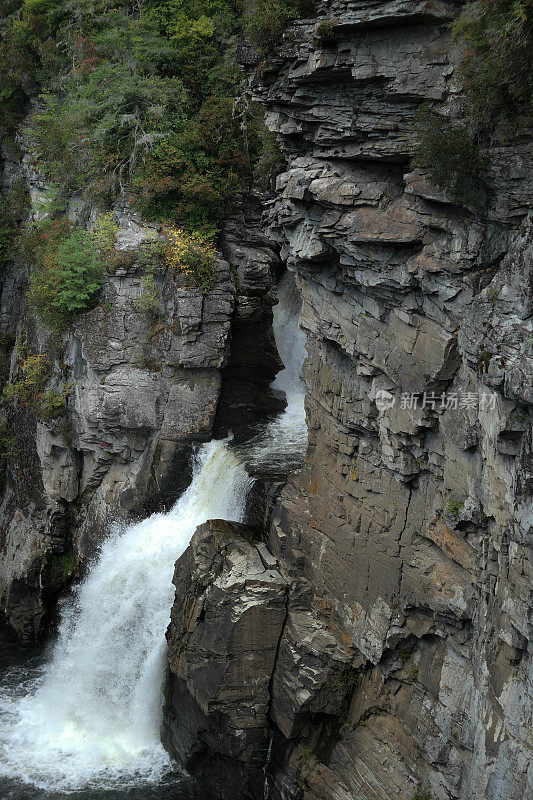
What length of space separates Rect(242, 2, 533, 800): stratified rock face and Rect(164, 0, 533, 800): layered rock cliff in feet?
0.13

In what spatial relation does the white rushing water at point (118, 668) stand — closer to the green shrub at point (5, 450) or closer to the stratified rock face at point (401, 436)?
the stratified rock face at point (401, 436)

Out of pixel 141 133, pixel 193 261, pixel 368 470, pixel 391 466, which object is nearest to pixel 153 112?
pixel 141 133

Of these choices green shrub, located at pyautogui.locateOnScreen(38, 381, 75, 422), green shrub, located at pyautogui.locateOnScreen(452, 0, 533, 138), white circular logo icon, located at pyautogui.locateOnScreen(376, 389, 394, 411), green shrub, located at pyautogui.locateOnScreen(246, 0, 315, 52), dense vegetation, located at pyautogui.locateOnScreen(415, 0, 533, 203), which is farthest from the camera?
green shrub, located at pyautogui.locateOnScreen(38, 381, 75, 422)

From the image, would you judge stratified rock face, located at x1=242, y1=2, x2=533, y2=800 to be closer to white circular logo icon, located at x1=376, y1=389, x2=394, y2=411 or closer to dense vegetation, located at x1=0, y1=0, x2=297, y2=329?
white circular logo icon, located at x1=376, y1=389, x2=394, y2=411

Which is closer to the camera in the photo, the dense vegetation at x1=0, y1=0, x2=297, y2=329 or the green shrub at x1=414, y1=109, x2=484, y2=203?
the green shrub at x1=414, y1=109, x2=484, y2=203

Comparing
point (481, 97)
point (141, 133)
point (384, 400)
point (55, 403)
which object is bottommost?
point (55, 403)

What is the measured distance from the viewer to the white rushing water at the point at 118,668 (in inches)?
678

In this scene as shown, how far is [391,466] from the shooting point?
13.8 meters

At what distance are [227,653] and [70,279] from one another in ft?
36.9

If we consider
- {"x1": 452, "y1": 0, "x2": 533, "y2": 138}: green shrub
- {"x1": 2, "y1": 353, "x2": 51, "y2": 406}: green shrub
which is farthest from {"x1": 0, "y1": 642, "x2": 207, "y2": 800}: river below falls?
{"x1": 452, "y1": 0, "x2": 533, "y2": 138}: green shrub

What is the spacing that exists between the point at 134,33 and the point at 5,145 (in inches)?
343

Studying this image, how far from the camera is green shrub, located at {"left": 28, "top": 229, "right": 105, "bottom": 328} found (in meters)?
21.0

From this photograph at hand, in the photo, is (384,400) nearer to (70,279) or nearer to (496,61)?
(496,61)

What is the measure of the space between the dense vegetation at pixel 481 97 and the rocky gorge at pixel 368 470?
30cm
